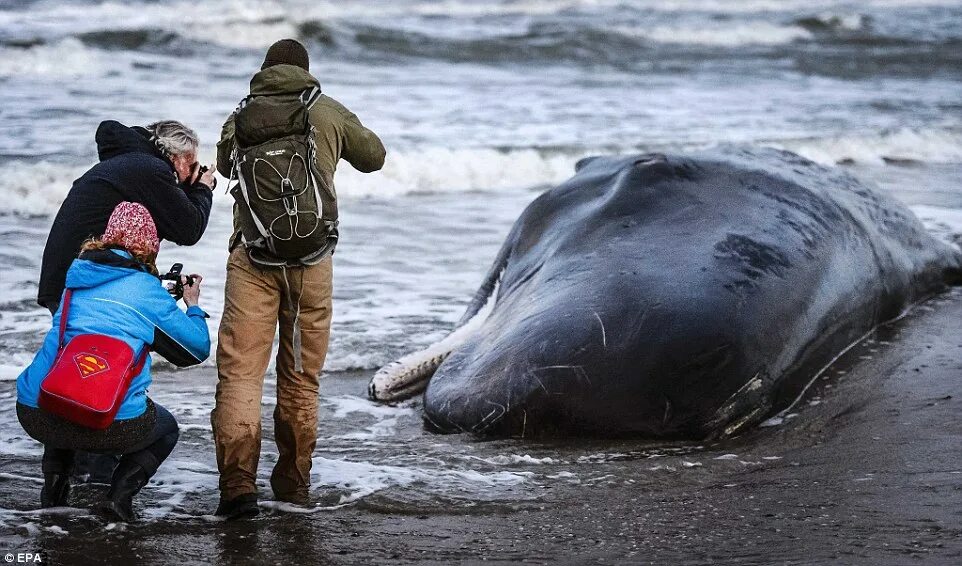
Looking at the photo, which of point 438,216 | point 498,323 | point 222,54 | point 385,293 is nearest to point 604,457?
point 498,323

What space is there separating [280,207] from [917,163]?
46.1 feet

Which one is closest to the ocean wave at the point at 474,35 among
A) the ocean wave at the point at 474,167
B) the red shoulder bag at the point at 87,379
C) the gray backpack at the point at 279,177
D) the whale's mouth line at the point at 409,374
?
the ocean wave at the point at 474,167

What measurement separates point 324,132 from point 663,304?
6.82ft

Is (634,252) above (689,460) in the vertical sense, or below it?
above

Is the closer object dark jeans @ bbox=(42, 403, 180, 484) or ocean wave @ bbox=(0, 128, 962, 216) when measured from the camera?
dark jeans @ bbox=(42, 403, 180, 484)

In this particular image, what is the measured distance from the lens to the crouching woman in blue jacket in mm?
5125

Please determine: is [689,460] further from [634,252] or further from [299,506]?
[299,506]

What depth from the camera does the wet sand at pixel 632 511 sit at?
4.94m

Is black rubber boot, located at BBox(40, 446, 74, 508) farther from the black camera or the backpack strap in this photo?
the black camera

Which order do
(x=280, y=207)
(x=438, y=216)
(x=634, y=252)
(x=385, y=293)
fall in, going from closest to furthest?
(x=280, y=207), (x=634, y=252), (x=385, y=293), (x=438, y=216)

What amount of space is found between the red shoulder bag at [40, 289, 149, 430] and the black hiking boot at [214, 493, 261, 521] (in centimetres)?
65

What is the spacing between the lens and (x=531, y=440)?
6.52 metres

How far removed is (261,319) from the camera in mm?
5520
